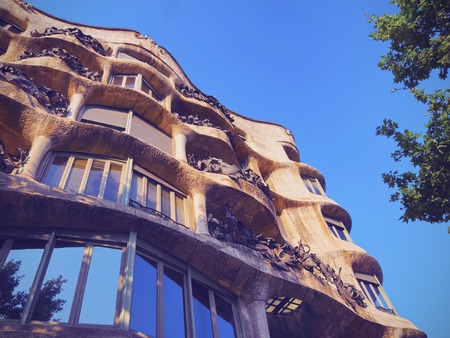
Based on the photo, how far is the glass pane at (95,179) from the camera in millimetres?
9586

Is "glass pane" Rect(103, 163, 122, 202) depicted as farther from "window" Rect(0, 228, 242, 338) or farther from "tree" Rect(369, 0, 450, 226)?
"tree" Rect(369, 0, 450, 226)

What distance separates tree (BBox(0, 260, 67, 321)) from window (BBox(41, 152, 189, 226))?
2.72 meters

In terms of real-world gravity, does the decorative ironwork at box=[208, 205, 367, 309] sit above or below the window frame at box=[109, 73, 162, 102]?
below

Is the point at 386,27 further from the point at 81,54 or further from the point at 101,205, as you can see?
the point at 81,54

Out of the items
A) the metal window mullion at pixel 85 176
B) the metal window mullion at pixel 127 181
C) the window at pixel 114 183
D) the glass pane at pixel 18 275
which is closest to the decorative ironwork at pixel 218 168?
the window at pixel 114 183

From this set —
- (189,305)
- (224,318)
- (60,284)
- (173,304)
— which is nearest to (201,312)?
(189,305)

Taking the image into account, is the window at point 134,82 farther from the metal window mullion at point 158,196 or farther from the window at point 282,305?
the window at point 282,305

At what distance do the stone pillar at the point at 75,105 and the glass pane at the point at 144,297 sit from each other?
586cm

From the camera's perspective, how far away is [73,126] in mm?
10688

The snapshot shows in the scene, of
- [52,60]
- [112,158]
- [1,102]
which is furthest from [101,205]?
[52,60]

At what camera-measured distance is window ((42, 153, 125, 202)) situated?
956 cm

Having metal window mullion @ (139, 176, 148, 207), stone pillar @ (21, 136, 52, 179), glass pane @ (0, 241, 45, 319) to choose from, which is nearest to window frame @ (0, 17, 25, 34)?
stone pillar @ (21, 136, 52, 179)

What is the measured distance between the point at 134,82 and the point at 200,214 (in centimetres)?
866

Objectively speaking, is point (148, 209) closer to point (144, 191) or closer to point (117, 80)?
point (144, 191)
